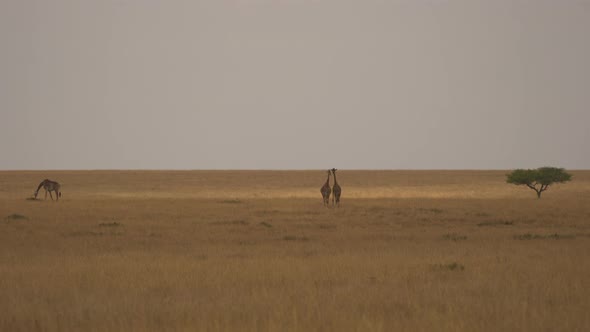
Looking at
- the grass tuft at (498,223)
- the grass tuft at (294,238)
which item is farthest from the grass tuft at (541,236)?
the grass tuft at (294,238)

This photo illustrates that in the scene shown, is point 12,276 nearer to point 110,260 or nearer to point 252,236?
point 110,260

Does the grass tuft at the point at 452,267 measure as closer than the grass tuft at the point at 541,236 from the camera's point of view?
Yes

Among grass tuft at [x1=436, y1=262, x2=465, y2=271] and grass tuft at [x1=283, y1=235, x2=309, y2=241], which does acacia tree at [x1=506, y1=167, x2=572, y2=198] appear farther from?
grass tuft at [x1=436, y1=262, x2=465, y2=271]

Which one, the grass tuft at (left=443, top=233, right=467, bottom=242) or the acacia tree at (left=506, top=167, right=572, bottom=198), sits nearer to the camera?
the grass tuft at (left=443, top=233, right=467, bottom=242)

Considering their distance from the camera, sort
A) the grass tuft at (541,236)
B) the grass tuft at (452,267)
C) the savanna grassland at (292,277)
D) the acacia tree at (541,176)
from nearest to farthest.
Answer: the savanna grassland at (292,277), the grass tuft at (452,267), the grass tuft at (541,236), the acacia tree at (541,176)

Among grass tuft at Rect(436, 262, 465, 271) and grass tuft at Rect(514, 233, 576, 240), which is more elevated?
grass tuft at Rect(514, 233, 576, 240)

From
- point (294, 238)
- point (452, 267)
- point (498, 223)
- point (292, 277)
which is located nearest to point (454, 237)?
point (294, 238)

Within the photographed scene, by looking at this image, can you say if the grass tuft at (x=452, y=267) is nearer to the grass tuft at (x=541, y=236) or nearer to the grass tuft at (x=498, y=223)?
the grass tuft at (x=541, y=236)

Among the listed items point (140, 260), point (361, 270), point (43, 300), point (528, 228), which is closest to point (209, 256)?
point (140, 260)

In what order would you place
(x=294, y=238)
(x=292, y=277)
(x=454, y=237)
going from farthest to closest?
(x=454, y=237) → (x=294, y=238) → (x=292, y=277)

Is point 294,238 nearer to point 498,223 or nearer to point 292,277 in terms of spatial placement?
point 292,277

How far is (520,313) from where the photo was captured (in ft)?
30.3

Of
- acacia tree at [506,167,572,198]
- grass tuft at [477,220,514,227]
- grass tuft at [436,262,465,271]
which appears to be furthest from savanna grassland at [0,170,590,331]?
acacia tree at [506,167,572,198]

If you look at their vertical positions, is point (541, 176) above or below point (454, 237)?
above
